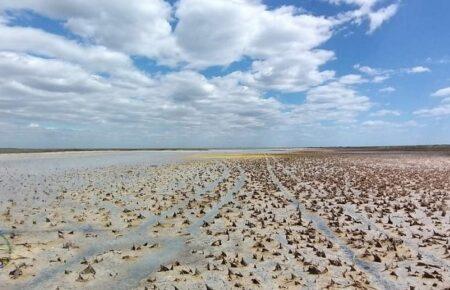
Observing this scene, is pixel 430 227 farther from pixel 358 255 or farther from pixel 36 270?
pixel 36 270

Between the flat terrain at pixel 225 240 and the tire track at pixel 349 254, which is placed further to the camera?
the flat terrain at pixel 225 240

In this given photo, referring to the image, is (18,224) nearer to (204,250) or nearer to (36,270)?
(36,270)

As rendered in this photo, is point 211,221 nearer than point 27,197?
Yes

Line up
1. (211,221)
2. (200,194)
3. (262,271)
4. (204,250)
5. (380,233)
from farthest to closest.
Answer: (200,194)
(211,221)
(380,233)
(204,250)
(262,271)

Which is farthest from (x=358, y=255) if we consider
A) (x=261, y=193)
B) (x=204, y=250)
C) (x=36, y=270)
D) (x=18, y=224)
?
(x=261, y=193)

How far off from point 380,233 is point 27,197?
15.5 m

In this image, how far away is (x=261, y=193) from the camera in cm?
2141

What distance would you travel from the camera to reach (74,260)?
9547 millimetres

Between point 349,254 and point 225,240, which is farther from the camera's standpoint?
point 225,240

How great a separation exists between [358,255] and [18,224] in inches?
405

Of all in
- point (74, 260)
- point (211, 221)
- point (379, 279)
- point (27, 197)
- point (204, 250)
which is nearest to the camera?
point (379, 279)

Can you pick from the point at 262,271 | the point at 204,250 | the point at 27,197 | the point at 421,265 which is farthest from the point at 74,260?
the point at 27,197

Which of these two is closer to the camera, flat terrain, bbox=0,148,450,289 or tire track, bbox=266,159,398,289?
tire track, bbox=266,159,398,289

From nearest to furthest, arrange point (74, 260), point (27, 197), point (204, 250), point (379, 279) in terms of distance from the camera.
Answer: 1. point (379, 279)
2. point (74, 260)
3. point (204, 250)
4. point (27, 197)
